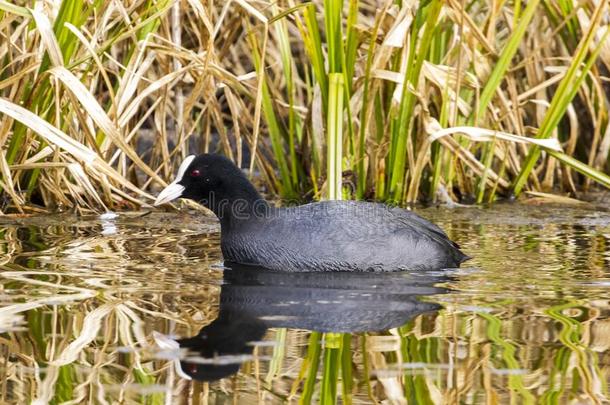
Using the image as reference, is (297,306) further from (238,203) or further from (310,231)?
(238,203)

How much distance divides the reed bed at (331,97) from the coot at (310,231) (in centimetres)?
41

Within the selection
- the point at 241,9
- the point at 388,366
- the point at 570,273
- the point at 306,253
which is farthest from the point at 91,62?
the point at 388,366

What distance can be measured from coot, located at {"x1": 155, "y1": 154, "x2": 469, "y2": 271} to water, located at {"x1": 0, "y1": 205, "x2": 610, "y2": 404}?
10 centimetres

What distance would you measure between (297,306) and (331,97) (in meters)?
1.59

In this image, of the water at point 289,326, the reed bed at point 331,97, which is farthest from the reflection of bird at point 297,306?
the reed bed at point 331,97

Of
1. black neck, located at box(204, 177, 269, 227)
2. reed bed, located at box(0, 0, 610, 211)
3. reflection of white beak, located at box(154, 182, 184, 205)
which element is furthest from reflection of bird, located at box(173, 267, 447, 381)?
reed bed, located at box(0, 0, 610, 211)

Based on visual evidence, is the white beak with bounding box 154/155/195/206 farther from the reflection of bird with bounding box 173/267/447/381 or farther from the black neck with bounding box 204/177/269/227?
the reflection of bird with bounding box 173/267/447/381

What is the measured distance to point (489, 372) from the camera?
3.00 metres

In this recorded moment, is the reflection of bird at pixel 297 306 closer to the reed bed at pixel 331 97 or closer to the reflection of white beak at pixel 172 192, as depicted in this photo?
the reflection of white beak at pixel 172 192

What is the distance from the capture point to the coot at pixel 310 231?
181 inches

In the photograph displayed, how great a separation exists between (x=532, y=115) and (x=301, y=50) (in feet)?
5.82

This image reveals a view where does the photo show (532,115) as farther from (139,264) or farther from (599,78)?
(139,264)

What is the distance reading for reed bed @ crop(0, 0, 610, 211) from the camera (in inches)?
203

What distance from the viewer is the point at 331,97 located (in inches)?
206
